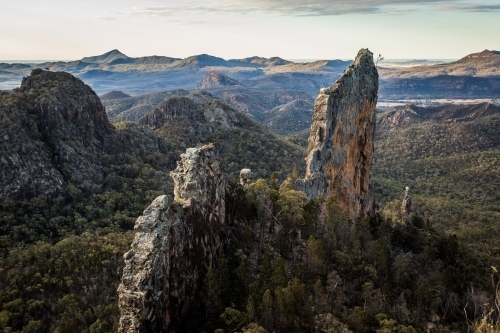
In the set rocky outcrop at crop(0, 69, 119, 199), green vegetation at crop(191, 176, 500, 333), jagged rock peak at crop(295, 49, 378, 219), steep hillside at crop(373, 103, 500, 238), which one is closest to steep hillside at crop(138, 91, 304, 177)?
rocky outcrop at crop(0, 69, 119, 199)

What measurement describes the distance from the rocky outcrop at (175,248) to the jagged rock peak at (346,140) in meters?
24.3

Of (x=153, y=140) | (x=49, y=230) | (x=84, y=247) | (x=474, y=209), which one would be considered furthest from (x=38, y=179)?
(x=474, y=209)

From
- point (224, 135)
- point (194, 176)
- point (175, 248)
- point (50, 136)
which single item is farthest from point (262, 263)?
point (224, 135)

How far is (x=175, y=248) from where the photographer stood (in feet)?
104

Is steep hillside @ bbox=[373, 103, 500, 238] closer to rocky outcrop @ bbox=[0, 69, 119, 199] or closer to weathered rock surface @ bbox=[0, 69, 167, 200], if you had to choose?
weathered rock surface @ bbox=[0, 69, 167, 200]

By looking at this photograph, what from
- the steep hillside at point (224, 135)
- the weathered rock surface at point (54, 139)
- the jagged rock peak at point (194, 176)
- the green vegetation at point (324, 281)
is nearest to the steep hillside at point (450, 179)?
the steep hillside at point (224, 135)

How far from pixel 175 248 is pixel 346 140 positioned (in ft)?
137

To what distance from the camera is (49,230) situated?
231 ft

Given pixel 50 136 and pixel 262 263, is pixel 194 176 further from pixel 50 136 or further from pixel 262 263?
pixel 50 136

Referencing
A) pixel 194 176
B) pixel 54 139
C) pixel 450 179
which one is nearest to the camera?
pixel 194 176

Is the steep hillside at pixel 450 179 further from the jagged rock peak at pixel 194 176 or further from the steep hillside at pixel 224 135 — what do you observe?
the jagged rock peak at pixel 194 176

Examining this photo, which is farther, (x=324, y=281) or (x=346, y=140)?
(x=346, y=140)

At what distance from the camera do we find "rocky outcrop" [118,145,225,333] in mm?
27359

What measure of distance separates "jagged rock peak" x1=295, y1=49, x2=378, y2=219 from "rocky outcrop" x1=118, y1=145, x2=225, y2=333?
24.3 m
